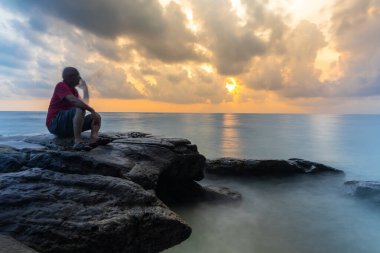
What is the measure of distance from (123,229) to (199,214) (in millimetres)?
5503

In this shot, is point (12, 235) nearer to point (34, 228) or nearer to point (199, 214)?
point (34, 228)

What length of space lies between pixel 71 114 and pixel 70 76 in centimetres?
101

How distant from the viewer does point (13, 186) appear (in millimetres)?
5008

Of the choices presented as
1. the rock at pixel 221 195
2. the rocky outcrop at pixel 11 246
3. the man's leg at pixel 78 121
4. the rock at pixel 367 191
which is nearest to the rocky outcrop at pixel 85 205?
the rocky outcrop at pixel 11 246

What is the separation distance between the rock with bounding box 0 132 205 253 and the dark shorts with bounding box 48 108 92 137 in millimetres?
1390

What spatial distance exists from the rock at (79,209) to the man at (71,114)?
3.81 ft

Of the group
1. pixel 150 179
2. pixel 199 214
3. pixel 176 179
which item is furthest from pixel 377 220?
pixel 150 179

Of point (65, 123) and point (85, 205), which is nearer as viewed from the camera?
point (85, 205)

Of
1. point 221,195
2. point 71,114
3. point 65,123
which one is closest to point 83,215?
point 71,114

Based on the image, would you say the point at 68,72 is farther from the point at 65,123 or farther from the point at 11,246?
the point at 11,246

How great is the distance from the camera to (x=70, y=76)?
8172 mm

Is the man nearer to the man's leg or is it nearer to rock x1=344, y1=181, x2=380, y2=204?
the man's leg

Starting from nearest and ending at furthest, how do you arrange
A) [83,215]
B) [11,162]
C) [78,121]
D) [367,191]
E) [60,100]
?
[83,215] < [11,162] < [78,121] < [60,100] < [367,191]

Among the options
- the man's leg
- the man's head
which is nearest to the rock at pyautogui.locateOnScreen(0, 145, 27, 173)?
the man's leg
